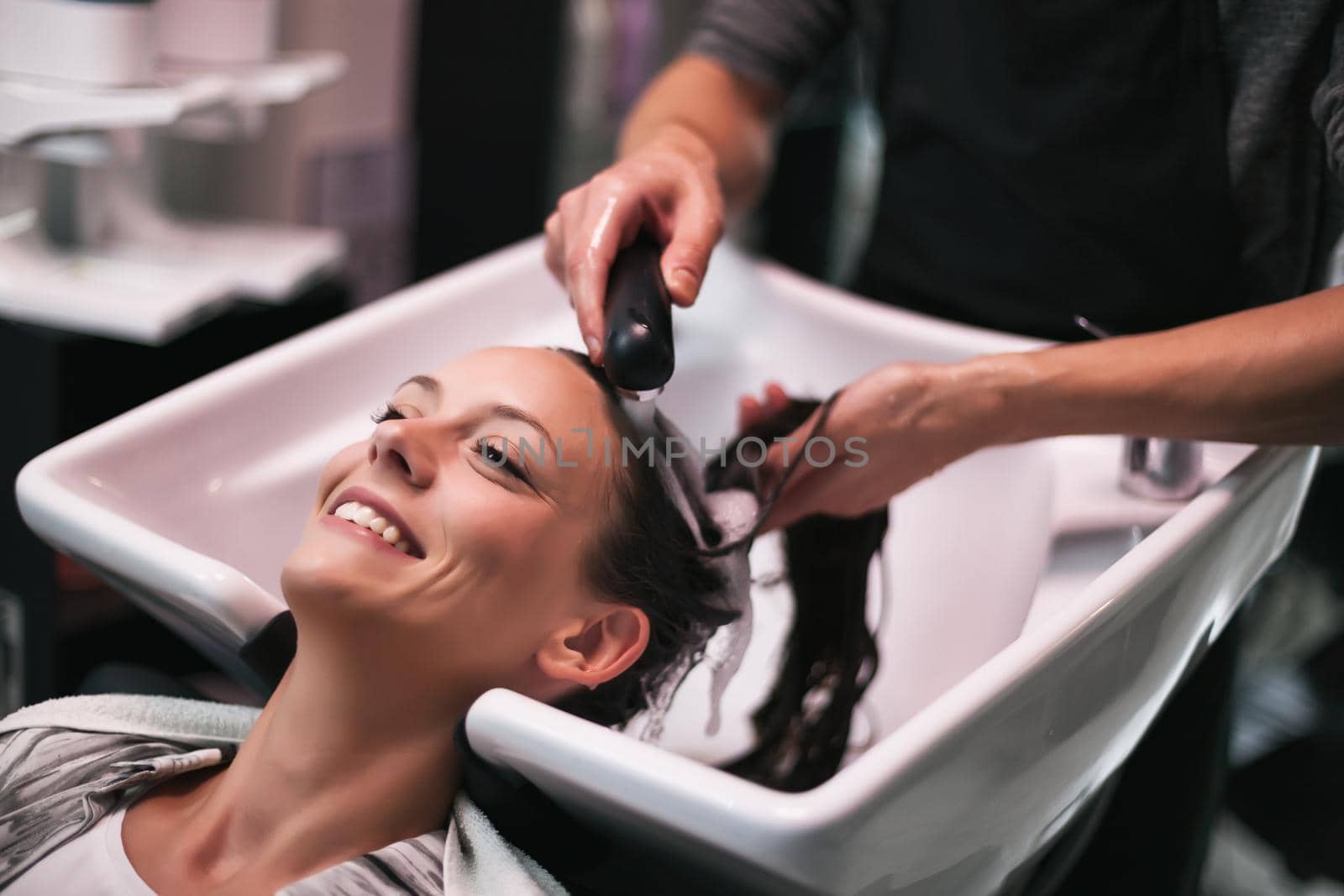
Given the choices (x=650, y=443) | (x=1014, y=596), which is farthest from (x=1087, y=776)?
(x=650, y=443)

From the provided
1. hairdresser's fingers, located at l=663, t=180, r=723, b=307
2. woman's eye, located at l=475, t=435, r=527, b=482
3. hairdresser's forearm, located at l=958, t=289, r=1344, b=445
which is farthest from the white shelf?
hairdresser's forearm, located at l=958, t=289, r=1344, b=445

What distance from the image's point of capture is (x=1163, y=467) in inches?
43.9

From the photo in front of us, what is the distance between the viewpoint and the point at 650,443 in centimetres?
96

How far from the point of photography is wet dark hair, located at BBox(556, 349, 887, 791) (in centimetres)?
95

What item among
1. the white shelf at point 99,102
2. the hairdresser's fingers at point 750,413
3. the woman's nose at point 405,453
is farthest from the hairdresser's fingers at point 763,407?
the white shelf at point 99,102

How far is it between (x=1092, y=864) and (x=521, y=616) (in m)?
0.75

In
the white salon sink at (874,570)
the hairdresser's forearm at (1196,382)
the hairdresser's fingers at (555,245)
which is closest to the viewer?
the white salon sink at (874,570)

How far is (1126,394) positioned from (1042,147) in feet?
1.16

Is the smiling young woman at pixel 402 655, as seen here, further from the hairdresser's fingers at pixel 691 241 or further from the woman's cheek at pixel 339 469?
the hairdresser's fingers at pixel 691 241

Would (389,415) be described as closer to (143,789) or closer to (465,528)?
(465,528)

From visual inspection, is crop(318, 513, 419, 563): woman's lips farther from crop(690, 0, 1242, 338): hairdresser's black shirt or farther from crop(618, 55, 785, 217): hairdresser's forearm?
crop(690, 0, 1242, 338): hairdresser's black shirt

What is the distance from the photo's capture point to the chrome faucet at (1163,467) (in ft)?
3.60

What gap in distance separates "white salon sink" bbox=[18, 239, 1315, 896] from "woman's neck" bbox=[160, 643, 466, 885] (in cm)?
9

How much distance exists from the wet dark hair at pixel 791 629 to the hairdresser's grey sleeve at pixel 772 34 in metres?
0.46
